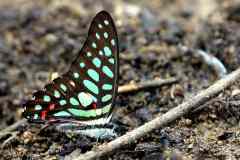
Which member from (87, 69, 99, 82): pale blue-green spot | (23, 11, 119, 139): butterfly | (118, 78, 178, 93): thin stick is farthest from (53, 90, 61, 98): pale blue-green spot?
(118, 78, 178, 93): thin stick

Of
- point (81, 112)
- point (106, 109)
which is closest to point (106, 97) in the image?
point (106, 109)

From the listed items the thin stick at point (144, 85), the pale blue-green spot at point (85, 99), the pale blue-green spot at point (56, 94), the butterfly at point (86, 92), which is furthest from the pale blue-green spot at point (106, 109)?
the thin stick at point (144, 85)

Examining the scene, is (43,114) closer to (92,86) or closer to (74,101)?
(74,101)

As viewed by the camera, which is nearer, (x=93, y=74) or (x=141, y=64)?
(x=93, y=74)

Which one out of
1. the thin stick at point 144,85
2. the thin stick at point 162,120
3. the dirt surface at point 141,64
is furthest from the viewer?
the thin stick at point 144,85

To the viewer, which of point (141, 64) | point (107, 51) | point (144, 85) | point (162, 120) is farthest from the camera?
point (141, 64)

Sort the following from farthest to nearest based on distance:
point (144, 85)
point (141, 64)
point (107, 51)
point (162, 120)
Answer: point (141, 64)
point (144, 85)
point (107, 51)
point (162, 120)

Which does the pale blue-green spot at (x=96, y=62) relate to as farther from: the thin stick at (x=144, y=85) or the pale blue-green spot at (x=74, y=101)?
the thin stick at (x=144, y=85)
